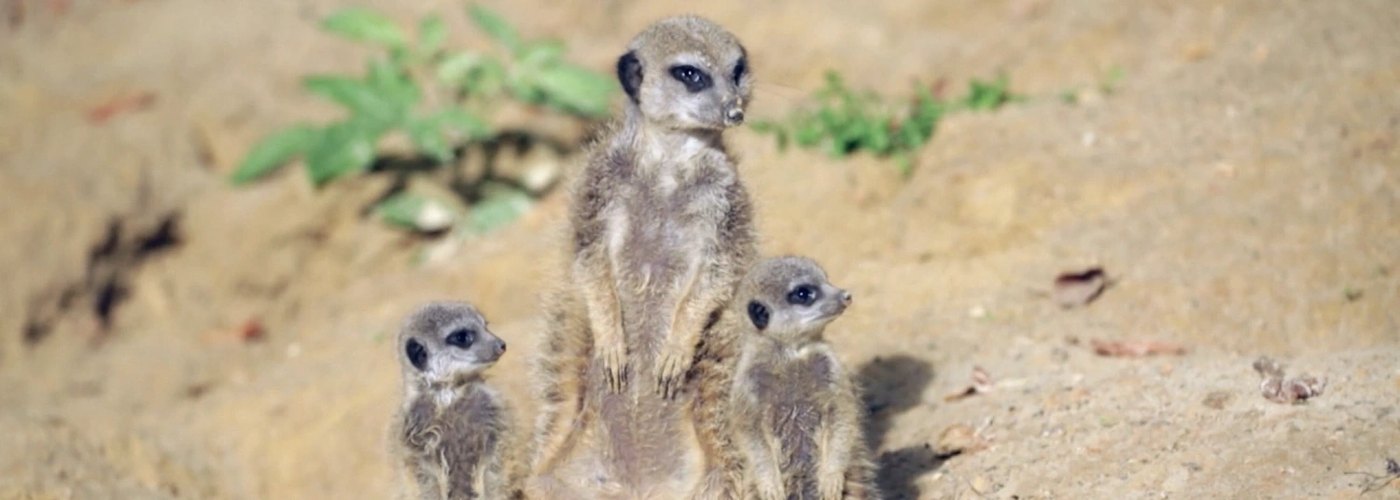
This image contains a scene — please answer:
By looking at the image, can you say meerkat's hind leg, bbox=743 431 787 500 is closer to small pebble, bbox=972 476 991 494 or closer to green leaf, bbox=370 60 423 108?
small pebble, bbox=972 476 991 494

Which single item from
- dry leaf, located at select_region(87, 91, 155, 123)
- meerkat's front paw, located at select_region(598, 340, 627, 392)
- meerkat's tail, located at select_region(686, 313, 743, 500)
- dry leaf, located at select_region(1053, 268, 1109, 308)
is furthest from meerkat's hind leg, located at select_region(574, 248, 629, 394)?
dry leaf, located at select_region(87, 91, 155, 123)

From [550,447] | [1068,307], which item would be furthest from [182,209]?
[1068,307]

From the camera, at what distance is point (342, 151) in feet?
25.8

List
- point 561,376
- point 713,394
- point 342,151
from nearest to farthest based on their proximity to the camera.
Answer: point 713,394
point 561,376
point 342,151

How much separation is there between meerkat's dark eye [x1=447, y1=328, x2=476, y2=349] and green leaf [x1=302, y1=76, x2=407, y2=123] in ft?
11.3

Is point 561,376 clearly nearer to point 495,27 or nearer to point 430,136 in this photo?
point 430,136

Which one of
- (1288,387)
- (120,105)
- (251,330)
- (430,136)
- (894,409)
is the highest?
(1288,387)

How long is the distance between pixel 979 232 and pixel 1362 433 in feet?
7.43

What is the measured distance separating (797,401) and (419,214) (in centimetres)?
409

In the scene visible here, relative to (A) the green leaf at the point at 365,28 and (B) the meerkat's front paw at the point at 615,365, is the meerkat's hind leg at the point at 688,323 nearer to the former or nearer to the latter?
(B) the meerkat's front paw at the point at 615,365

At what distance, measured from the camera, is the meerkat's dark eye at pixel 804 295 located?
4468mm

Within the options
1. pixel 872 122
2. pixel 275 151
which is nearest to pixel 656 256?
pixel 872 122

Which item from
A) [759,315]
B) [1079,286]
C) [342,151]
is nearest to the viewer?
[759,315]

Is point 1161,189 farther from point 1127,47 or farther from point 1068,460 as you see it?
point 1068,460
